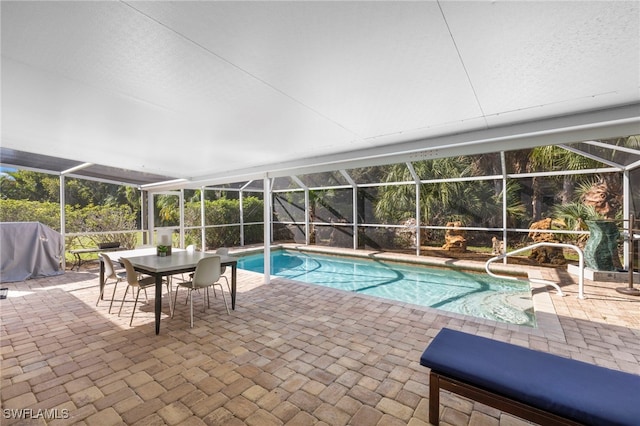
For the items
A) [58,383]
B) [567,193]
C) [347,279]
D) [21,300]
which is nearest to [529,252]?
[567,193]

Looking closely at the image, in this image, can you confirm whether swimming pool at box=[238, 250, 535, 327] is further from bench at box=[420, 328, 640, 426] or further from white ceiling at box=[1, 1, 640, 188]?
white ceiling at box=[1, 1, 640, 188]

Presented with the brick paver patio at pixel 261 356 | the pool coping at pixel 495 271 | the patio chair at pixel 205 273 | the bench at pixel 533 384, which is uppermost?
the patio chair at pixel 205 273

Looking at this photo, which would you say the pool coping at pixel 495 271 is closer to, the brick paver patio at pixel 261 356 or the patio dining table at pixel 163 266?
the brick paver patio at pixel 261 356

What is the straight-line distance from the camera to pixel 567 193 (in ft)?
24.9

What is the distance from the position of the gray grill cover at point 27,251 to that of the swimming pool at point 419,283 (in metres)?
4.69

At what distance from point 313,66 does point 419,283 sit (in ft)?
20.1

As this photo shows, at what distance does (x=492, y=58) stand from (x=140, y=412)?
3645mm

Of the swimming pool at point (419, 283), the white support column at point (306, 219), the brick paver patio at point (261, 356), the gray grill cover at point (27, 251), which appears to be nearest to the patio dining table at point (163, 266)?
the brick paver patio at point (261, 356)

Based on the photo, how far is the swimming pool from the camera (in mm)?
5121

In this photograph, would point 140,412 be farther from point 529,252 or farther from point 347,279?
point 529,252

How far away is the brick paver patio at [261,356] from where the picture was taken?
2.13 meters

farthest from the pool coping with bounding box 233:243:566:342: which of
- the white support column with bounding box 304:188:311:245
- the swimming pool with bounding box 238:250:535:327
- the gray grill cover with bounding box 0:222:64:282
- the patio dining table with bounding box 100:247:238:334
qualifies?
the gray grill cover with bounding box 0:222:64:282

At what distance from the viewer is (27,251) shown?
6.49 meters

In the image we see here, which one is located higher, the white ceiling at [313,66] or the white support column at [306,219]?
the white ceiling at [313,66]
